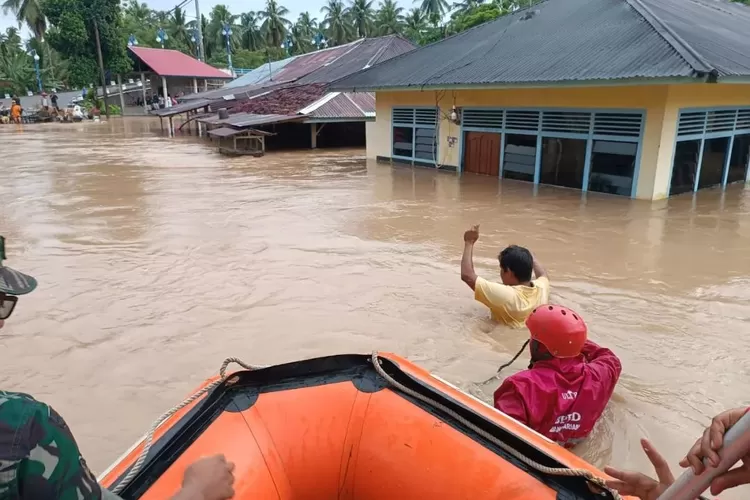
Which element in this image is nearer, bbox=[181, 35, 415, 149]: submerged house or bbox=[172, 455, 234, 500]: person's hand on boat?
bbox=[172, 455, 234, 500]: person's hand on boat

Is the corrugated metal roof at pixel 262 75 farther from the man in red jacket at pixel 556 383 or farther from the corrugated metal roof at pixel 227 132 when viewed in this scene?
the man in red jacket at pixel 556 383

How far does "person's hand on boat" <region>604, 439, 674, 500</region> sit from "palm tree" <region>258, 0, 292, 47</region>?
Answer: 55.7 metres

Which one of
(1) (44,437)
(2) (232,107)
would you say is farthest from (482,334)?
(2) (232,107)

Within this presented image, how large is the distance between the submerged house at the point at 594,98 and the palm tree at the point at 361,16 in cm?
3688

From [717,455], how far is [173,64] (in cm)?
4239

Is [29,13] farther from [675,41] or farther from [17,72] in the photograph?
[675,41]

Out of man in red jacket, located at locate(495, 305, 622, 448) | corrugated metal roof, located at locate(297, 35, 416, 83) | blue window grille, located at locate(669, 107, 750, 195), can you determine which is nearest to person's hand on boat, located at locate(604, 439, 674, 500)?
man in red jacket, located at locate(495, 305, 622, 448)

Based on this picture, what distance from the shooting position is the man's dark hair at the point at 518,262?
14.4 feet

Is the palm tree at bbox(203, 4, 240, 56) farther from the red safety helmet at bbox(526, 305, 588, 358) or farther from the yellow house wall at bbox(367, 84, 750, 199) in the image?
the red safety helmet at bbox(526, 305, 588, 358)

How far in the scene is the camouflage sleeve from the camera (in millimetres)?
1165

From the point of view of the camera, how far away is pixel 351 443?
2.50 m

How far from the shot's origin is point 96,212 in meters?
10.2

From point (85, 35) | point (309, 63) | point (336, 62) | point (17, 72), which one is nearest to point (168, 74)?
point (85, 35)

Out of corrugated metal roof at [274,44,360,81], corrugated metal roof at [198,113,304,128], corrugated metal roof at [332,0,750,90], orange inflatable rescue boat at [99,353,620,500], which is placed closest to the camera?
orange inflatable rescue boat at [99,353,620,500]
